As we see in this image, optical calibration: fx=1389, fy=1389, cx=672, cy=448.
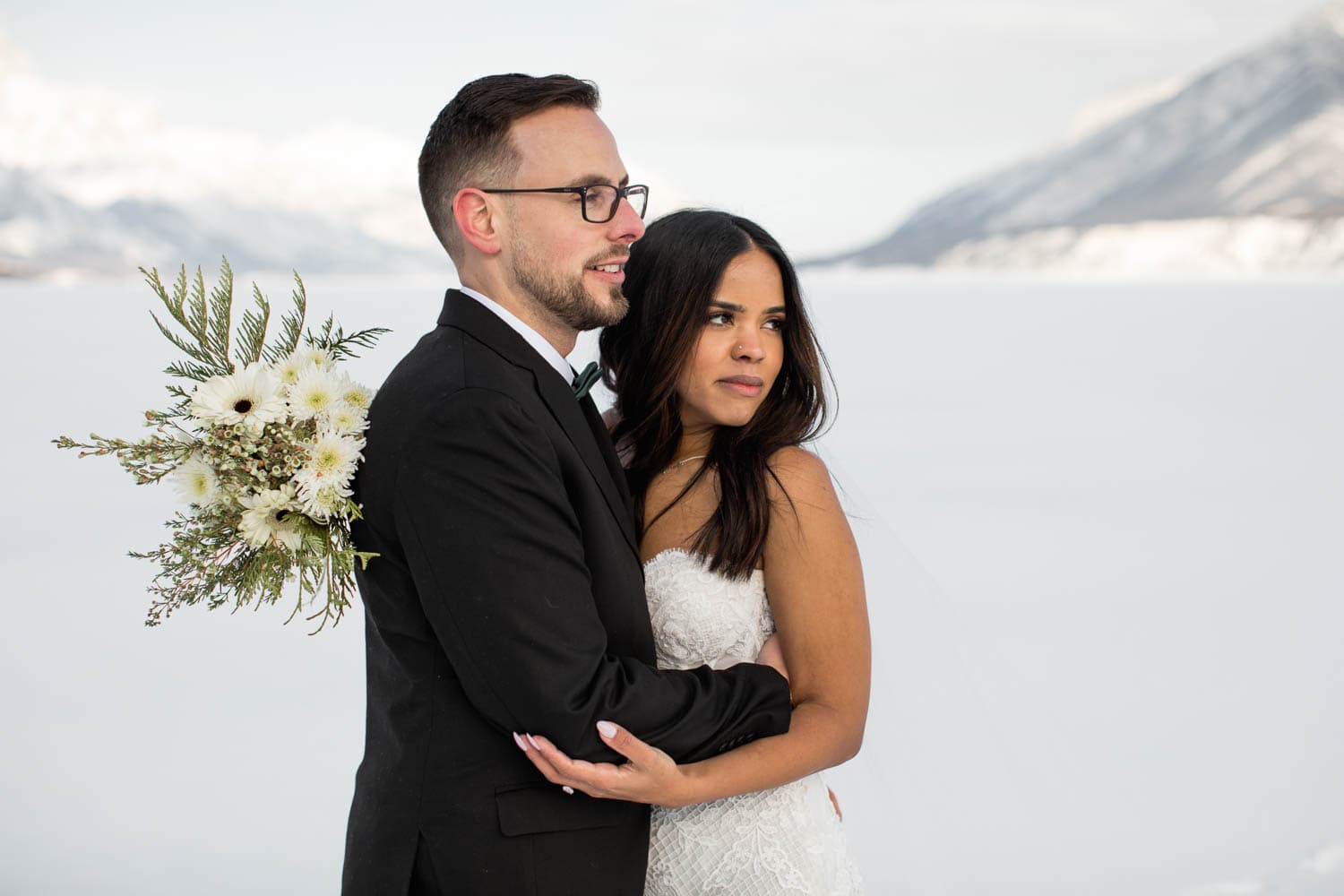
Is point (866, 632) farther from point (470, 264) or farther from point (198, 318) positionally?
point (198, 318)

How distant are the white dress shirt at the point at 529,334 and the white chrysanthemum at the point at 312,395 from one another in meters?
0.24

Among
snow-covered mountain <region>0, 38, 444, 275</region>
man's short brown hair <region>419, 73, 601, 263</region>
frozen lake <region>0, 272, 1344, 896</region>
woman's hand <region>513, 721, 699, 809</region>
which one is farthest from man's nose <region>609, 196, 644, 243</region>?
snow-covered mountain <region>0, 38, 444, 275</region>

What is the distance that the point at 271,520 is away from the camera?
176 centimetres

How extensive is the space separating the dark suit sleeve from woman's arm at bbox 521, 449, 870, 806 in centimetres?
34

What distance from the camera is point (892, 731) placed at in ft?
9.30

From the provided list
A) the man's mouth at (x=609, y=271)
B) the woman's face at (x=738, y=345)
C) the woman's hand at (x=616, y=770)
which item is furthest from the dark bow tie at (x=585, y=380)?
the woman's hand at (x=616, y=770)

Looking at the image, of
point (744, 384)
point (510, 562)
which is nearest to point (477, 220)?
point (510, 562)

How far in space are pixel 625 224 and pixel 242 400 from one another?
57 centimetres

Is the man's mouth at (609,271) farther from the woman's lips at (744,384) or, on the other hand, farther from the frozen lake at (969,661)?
the frozen lake at (969,661)

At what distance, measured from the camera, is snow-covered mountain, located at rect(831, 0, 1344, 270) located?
161 feet

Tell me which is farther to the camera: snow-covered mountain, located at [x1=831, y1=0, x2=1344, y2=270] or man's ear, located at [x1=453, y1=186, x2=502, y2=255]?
snow-covered mountain, located at [x1=831, y1=0, x2=1344, y2=270]

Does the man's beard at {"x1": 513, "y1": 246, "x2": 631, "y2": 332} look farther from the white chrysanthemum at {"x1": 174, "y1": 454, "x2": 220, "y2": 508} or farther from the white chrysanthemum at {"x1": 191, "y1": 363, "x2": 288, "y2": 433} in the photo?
the white chrysanthemum at {"x1": 174, "y1": 454, "x2": 220, "y2": 508}

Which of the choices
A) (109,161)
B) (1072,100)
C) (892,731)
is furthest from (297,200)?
(892,731)

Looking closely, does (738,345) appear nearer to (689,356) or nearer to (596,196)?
(689,356)
